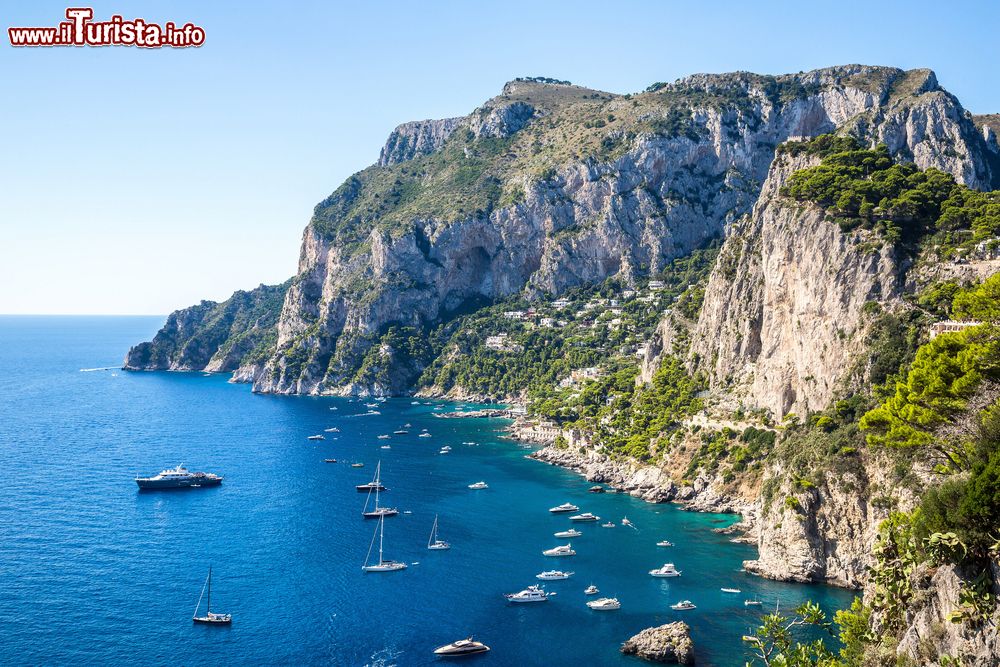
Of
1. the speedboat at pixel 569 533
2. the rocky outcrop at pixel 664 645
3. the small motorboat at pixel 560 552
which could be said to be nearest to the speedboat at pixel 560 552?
the small motorboat at pixel 560 552

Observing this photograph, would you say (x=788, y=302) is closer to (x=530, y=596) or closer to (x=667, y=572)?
(x=667, y=572)

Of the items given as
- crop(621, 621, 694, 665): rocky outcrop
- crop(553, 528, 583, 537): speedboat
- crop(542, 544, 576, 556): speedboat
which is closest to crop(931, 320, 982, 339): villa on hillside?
crop(621, 621, 694, 665): rocky outcrop

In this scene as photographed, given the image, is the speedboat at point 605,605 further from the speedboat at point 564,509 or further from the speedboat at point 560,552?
the speedboat at point 564,509

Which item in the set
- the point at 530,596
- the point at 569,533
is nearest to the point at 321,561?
the point at 530,596

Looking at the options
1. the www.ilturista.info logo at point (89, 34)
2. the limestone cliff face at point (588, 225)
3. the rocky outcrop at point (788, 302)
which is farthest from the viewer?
the limestone cliff face at point (588, 225)

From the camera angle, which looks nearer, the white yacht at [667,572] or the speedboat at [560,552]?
the white yacht at [667,572]

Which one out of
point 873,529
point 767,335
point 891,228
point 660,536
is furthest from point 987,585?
point 767,335

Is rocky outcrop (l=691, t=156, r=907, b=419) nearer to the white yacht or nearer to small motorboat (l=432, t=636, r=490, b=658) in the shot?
the white yacht
